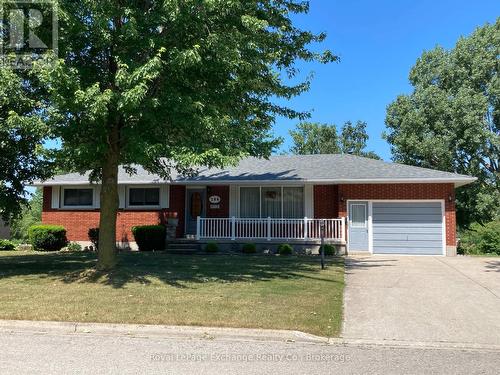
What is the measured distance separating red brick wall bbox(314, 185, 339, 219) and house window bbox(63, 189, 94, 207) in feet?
33.7

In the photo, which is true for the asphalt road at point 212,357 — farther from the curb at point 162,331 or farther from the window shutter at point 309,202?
the window shutter at point 309,202

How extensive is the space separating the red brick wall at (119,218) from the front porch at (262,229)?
5.73 ft

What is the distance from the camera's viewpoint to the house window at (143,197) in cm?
2211

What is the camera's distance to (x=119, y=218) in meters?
22.2

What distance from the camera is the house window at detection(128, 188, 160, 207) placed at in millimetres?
22109

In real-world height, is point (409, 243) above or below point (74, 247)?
above

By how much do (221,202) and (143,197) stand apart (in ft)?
Answer: 11.9

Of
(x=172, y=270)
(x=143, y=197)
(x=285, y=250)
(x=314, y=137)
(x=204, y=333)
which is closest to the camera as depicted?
(x=204, y=333)

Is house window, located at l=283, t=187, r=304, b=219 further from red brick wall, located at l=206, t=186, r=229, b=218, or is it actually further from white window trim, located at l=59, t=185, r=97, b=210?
white window trim, located at l=59, t=185, r=97, b=210

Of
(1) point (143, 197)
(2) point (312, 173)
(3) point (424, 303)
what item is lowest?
(3) point (424, 303)

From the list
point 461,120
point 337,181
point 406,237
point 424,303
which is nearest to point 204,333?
point 424,303

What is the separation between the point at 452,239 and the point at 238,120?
11.1 m

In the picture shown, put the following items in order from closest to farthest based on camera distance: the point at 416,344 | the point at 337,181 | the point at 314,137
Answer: the point at 416,344 < the point at 337,181 < the point at 314,137

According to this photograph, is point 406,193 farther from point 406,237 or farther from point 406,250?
point 406,250
